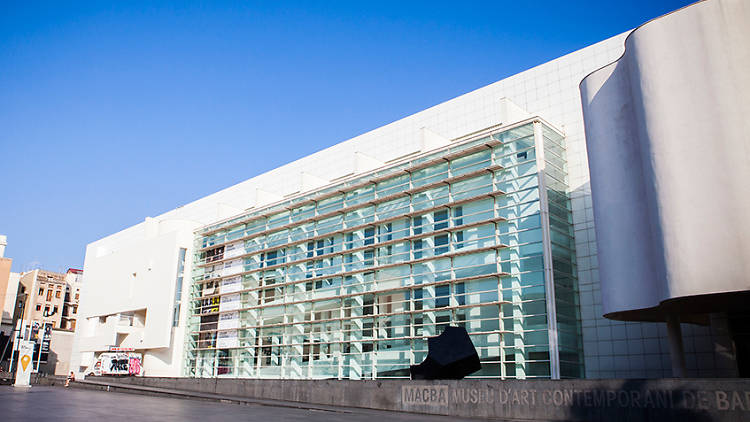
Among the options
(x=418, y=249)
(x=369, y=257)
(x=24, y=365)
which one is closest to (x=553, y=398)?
(x=418, y=249)

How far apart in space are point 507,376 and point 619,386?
35.8ft

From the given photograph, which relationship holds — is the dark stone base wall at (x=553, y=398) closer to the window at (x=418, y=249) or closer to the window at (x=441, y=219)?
the window at (x=418, y=249)

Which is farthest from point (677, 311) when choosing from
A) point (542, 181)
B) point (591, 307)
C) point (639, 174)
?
point (542, 181)

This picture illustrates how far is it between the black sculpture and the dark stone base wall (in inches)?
21.9

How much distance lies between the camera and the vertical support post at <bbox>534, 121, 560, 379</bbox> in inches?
1059

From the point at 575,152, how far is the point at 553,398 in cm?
1625

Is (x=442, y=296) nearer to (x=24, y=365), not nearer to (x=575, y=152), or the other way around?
(x=575, y=152)

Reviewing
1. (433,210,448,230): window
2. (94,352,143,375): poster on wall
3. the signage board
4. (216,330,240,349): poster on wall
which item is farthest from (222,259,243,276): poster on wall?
(433,210,448,230): window

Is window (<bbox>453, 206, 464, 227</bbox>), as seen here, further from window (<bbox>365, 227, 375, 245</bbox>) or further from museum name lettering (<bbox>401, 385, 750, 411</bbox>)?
museum name lettering (<bbox>401, 385, 750, 411</bbox>)

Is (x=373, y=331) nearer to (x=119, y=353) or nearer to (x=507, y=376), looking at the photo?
(x=507, y=376)

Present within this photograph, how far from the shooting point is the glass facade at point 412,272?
94.3ft

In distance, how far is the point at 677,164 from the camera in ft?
64.4

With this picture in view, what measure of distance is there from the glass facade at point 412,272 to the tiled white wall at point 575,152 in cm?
76

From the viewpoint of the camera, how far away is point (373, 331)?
1383 inches
